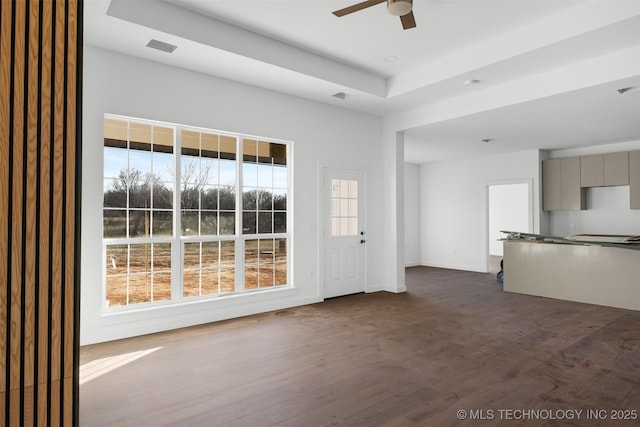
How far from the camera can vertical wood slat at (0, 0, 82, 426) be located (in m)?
1.37

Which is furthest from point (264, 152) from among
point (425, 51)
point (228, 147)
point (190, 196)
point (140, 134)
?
point (425, 51)

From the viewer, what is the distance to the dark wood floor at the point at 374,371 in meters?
2.44

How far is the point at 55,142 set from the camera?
145 centimetres

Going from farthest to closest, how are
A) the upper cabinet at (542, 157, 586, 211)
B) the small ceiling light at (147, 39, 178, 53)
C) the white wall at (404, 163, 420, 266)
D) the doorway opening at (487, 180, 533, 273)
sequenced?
1. the doorway opening at (487, 180, 533, 273)
2. the white wall at (404, 163, 420, 266)
3. the upper cabinet at (542, 157, 586, 211)
4. the small ceiling light at (147, 39, 178, 53)

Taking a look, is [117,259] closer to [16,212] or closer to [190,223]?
[190,223]

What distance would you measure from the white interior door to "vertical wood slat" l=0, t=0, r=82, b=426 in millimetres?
4400

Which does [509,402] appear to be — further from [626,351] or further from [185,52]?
[185,52]

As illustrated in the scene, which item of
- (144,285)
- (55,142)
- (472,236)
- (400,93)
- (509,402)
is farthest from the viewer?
(472,236)

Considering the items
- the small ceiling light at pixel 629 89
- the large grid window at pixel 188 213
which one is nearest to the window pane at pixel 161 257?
the large grid window at pixel 188 213

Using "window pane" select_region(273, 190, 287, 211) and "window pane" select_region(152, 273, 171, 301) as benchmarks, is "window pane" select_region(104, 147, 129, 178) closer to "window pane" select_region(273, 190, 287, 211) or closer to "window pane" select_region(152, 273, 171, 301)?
"window pane" select_region(152, 273, 171, 301)

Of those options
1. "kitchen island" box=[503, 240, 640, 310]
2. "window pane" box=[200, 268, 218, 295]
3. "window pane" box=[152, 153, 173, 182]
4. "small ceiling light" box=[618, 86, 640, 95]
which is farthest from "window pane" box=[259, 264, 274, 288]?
"small ceiling light" box=[618, 86, 640, 95]

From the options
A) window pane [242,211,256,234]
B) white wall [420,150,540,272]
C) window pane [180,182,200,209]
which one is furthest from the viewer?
white wall [420,150,540,272]

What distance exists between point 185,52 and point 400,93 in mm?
2781

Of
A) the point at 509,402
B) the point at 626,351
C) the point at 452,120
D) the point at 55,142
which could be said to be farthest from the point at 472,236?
the point at 55,142
